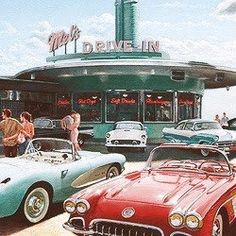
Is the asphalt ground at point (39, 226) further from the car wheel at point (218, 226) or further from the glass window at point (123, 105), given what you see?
the glass window at point (123, 105)

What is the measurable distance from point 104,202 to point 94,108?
20183 millimetres

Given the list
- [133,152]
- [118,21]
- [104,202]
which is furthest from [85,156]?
[118,21]

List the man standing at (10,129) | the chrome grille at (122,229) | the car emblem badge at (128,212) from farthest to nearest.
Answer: the man standing at (10,129), the car emblem badge at (128,212), the chrome grille at (122,229)

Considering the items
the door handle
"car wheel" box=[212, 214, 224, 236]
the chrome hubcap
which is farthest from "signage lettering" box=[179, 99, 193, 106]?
"car wheel" box=[212, 214, 224, 236]

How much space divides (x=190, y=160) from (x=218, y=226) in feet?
4.84

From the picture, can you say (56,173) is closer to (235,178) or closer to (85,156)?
(85,156)

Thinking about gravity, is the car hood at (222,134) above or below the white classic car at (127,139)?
above

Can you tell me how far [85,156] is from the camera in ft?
25.0

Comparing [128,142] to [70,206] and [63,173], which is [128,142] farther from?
[70,206]

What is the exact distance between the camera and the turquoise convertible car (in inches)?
229

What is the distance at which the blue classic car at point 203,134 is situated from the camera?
43.1ft

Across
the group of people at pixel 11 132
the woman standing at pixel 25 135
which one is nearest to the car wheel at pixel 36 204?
the group of people at pixel 11 132

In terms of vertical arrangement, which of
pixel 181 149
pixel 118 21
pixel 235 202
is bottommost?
pixel 235 202

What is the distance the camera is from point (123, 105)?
947 inches
